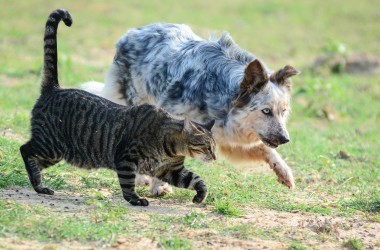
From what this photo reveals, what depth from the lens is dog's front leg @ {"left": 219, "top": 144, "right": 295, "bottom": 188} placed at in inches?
343

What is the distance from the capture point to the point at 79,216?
22.3 feet

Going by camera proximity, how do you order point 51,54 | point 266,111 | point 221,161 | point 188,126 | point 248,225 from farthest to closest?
point 221,161
point 266,111
point 51,54
point 188,126
point 248,225

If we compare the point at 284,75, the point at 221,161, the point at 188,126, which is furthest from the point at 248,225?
the point at 221,161

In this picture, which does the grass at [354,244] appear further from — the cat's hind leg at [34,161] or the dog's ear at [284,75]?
the cat's hind leg at [34,161]

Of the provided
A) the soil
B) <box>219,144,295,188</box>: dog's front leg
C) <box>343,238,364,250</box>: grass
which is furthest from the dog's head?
<box>343,238,364,250</box>: grass

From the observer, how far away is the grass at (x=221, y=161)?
268 inches

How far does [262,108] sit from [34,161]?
245cm

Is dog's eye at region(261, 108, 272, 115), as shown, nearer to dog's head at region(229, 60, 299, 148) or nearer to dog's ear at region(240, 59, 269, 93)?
dog's head at region(229, 60, 299, 148)

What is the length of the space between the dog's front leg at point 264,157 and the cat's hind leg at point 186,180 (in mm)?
1103

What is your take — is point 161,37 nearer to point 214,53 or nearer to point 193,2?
point 214,53

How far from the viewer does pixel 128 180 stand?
750 centimetres

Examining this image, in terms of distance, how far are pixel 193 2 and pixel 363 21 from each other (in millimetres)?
5137

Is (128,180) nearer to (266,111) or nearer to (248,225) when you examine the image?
(248,225)

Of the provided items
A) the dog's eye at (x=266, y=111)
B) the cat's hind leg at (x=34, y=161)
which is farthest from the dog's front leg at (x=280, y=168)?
the cat's hind leg at (x=34, y=161)
